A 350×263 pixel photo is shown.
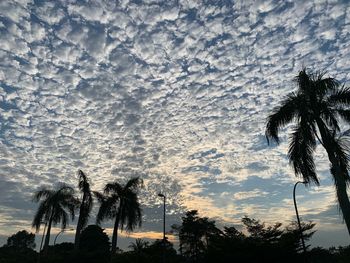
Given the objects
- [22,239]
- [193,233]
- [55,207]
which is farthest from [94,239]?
[22,239]

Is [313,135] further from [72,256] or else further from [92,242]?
[92,242]

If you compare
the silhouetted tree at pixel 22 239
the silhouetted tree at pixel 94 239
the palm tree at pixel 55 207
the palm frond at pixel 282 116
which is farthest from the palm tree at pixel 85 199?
the silhouetted tree at pixel 22 239

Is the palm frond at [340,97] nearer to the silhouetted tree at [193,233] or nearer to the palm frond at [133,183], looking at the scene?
the palm frond at [133,183]

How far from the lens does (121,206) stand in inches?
1428

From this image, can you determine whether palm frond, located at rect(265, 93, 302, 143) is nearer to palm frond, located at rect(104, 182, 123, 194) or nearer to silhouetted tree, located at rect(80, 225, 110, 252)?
palm frond, located at rect(104, 182, 123, 194)

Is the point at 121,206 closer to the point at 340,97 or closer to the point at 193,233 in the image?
the point at 340,97

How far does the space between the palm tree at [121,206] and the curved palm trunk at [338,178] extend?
25462 mm

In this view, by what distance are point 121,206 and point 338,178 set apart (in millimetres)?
26807

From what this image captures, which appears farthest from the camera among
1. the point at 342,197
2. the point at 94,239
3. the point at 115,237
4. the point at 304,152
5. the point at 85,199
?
the point at 94,239

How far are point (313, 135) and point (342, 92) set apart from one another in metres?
2.17

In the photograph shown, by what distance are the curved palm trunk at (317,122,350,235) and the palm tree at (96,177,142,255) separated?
25462 millimetres

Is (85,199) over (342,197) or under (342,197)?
over

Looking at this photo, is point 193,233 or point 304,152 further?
point 193,233

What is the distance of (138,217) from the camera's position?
36.2 m
